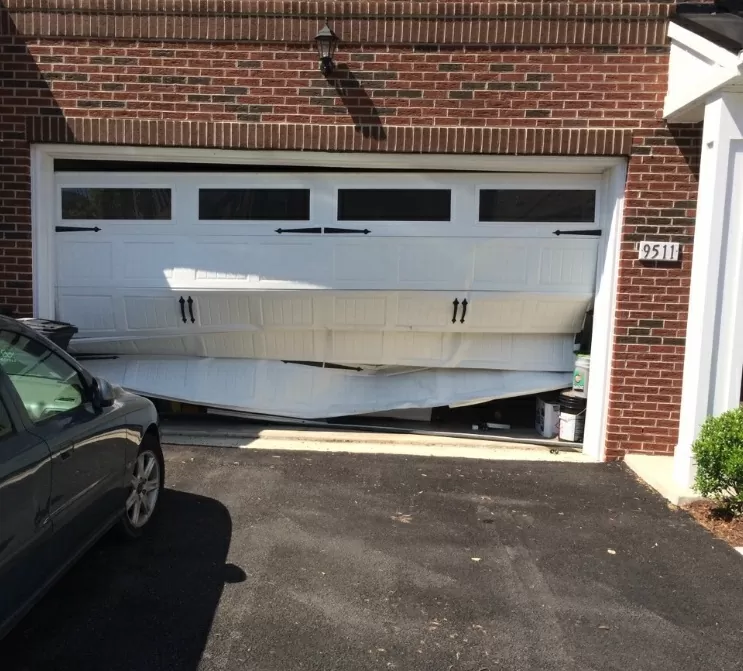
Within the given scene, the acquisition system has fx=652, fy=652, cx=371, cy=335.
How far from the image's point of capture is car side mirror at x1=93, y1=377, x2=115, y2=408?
3.57 meters

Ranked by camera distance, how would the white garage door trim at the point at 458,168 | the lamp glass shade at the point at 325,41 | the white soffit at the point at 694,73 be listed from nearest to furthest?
1. the white soffit at the point at 694,73
2. the lamp glass shade at the point at 325,41
3. the white garage door trim at the point at 458,168

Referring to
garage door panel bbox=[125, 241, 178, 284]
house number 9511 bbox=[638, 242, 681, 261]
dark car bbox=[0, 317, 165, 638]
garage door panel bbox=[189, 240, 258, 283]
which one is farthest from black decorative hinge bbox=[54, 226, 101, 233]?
house number 9511 bbox=[638, 242, 681, 261]

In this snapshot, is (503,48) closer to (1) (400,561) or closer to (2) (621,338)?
(2) (621,338)

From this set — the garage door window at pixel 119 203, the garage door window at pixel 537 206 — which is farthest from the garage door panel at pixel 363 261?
the garage door window at pixel 119 203

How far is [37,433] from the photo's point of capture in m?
2.91

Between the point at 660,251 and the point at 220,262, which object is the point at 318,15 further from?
the point at 660,251

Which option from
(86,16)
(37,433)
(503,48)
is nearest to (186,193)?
(86,16)

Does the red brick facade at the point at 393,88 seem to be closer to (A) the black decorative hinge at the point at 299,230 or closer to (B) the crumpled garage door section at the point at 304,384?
(A) the black decorative hinge at the point at 299,230

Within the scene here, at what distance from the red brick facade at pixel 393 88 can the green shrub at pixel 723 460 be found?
1.42 meters

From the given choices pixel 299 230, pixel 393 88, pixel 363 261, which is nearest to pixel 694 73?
pixel 393 88

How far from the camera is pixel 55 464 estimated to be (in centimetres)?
295

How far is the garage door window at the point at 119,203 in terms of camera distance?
6406 mm

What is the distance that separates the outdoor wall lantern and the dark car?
3.36 metres

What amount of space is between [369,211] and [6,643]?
4.55 m
